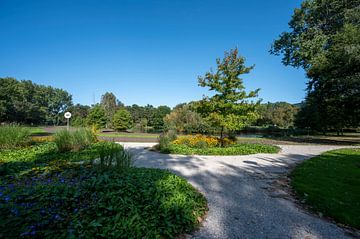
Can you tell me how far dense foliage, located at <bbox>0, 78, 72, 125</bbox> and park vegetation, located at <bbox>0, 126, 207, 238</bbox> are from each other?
34.6m

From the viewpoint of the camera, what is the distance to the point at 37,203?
8.21 feet

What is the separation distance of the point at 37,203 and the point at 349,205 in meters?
5.58

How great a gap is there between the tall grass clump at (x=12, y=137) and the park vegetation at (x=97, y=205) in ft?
17.4

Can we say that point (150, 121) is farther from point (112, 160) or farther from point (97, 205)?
point (97, 205)

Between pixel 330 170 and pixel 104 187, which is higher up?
pixel 104 187

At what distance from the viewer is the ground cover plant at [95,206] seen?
2.12m

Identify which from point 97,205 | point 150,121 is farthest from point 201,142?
point 150,121

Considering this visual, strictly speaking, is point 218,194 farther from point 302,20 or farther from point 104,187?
point 302,20

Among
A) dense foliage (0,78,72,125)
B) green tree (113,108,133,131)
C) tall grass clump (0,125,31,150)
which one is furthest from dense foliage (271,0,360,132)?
dense foliage (0,78,72,125)

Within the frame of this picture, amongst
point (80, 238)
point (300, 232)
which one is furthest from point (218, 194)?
point (80, 238)

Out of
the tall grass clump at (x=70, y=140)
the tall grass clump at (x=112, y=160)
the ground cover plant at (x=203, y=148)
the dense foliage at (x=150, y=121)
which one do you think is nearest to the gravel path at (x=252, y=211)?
the tall grass clump at (x=112, y=160)

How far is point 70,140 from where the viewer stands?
27.4 ft

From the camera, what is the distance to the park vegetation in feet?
6.97

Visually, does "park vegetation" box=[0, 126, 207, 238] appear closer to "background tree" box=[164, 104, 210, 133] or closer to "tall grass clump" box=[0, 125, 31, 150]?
"tall grass clump" box=[0, 125, 31, 150]
